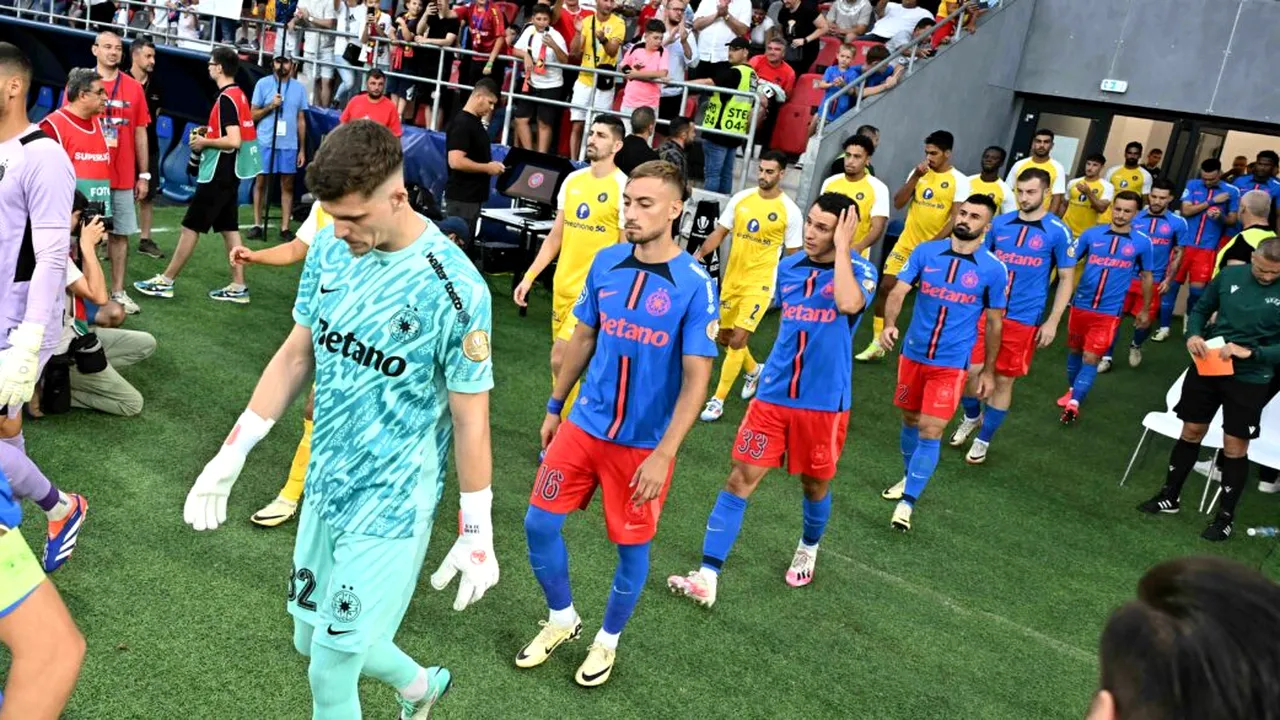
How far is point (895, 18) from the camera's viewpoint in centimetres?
1349

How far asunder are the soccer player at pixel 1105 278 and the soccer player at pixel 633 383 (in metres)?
6.16

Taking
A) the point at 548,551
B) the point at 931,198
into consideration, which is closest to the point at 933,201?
the point at 931,198

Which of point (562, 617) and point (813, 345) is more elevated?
point (813, 345)

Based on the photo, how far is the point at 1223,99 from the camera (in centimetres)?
1346

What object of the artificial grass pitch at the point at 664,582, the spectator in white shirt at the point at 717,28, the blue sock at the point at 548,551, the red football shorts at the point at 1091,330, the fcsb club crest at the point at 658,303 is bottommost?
the artificial grass pitch at the point at 664,582

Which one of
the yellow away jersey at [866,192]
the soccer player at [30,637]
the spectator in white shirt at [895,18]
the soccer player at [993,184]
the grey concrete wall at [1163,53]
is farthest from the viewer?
the spectator in white shirt at [895,18]

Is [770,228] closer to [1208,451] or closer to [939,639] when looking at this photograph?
[939,639]

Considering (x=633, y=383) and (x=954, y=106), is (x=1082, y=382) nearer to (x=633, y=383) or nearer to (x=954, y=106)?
(x=954, y=106)

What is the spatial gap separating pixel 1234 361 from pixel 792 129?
7.11 meters

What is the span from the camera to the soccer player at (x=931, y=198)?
31.3 ft

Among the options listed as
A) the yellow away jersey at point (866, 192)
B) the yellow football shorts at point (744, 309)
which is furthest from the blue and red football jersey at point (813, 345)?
the yellow away jersey at point (866, 192)

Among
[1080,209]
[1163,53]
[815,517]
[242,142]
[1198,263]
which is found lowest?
[815,517]

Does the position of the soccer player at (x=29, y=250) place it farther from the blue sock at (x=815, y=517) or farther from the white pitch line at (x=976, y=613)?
the white pitch line at (x=976, y=613)

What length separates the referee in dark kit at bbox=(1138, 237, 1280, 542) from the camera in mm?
6484
